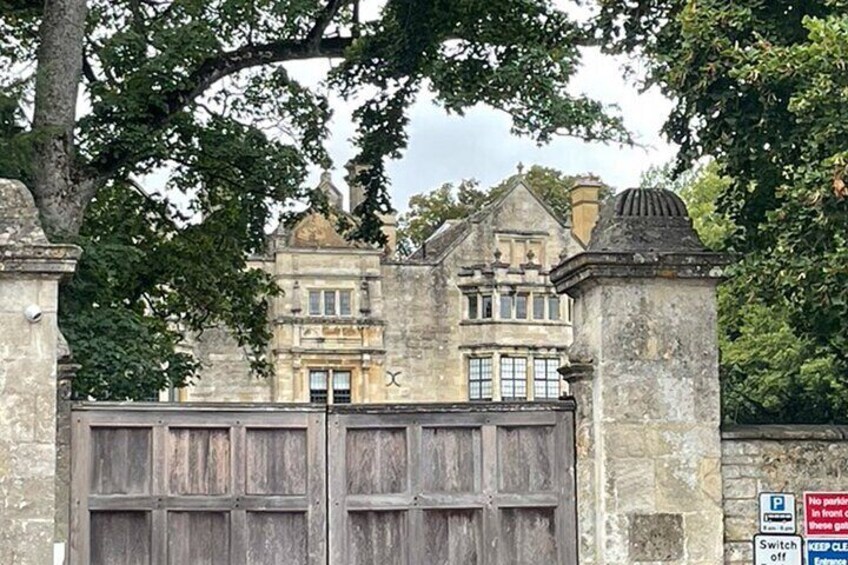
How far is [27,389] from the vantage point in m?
9.09

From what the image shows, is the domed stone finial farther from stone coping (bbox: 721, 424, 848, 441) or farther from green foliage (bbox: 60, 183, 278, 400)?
green foliage (bbox: 60, 183, 278, 400)

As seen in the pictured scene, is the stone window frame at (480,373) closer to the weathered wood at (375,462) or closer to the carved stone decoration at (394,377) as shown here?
the carved stone decoration at (394,377)

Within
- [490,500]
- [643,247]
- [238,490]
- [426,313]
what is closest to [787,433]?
[643,247]

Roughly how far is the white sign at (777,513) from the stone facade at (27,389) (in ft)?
15.2

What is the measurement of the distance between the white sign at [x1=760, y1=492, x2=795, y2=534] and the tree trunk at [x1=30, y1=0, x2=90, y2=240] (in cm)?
920

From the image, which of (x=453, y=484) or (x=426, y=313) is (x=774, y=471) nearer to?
(x=453, y=484)

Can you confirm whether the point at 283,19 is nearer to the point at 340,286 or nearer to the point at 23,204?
the point at 23,204

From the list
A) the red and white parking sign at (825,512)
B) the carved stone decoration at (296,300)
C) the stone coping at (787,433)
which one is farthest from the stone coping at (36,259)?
the carved stone decoration at (296,300)

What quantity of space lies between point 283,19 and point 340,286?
3010 centimetres

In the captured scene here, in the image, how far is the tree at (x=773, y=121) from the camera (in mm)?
9648

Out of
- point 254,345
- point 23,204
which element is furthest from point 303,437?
point 254,345

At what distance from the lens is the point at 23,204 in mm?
9273

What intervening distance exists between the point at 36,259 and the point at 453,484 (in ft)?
10.2

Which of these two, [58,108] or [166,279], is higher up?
[58,108]
